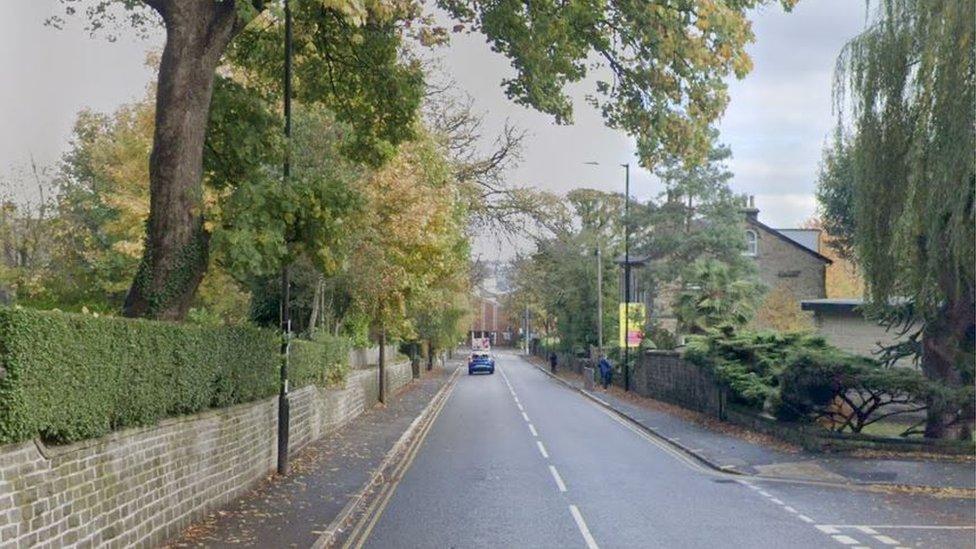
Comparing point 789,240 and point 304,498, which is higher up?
point 789,240

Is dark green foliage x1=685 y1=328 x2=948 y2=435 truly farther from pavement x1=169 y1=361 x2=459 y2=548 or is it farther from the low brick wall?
the low brick wall

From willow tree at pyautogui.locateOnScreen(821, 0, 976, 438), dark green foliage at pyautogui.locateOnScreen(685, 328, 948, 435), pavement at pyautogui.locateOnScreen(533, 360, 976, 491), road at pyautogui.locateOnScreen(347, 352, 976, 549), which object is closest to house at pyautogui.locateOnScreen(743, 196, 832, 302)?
dark green foliage at pyautogui.locateOnScreen(685, 328, 948, 435)

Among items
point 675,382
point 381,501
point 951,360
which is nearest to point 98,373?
point 381,501

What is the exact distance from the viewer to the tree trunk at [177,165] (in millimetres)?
13734

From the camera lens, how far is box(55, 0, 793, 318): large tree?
13438 millimetres

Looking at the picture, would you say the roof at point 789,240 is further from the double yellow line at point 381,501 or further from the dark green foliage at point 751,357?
the double yellow line at point 381,501

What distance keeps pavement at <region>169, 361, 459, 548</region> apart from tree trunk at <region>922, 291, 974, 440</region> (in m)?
11.5

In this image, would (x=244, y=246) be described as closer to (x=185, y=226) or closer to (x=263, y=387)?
(x=185, y=226)

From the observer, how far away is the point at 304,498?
15.0 m

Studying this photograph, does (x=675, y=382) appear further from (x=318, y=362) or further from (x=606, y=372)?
(x=318, y=362)

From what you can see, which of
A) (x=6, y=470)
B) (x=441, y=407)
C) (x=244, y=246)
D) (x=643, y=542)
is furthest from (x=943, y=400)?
(x=441, y=407)

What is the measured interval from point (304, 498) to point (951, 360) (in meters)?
14.4

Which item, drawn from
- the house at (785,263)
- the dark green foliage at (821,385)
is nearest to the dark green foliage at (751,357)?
the dark green foliage at (821,385)

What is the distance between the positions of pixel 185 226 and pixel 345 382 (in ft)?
52.4
